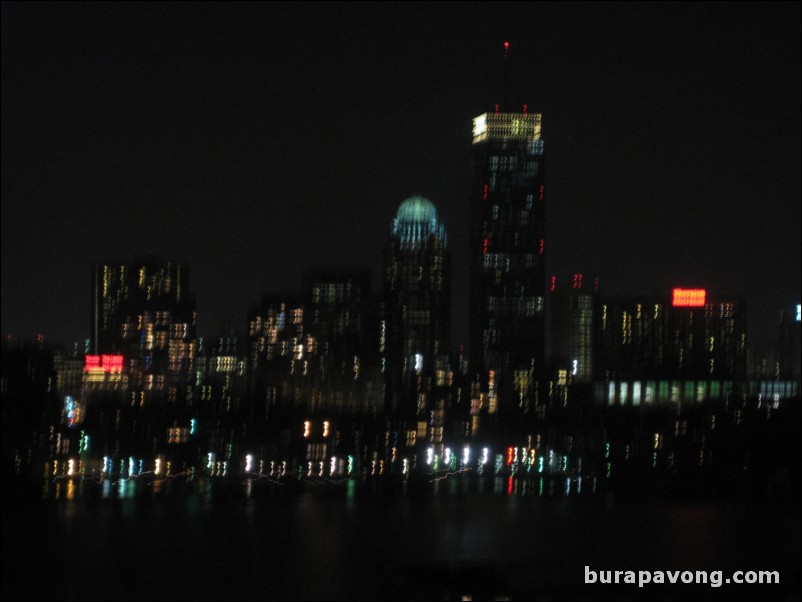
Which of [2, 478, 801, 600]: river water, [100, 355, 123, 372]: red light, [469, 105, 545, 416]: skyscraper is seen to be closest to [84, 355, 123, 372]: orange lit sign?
[100, 355, 123, 372]: red light

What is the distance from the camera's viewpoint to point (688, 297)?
2739 inches

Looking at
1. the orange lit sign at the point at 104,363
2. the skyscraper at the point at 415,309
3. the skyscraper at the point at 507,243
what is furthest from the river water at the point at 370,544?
the skyscraper at the point at 507,243

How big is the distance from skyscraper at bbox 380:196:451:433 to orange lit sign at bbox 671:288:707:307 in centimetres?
1418

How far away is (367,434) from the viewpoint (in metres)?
63.2

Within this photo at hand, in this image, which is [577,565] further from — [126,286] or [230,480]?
[126,286]

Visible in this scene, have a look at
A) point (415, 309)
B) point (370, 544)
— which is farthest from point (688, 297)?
point (370, 544)

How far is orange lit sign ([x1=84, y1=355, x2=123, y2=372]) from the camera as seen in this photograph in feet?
203

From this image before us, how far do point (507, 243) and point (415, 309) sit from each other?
28.9 ft

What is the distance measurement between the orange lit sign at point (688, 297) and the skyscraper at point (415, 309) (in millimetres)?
14183

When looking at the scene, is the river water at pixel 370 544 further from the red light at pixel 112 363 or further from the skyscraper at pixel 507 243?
the skyscraper at pixel 507 243

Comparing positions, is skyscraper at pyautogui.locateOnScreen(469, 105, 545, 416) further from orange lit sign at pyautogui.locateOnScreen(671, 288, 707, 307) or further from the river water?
the river water

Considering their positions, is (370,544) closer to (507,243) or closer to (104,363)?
(104,363)

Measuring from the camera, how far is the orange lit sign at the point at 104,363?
62.0 metres

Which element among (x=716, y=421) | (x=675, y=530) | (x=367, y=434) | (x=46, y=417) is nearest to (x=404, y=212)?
(x=367, y=434)
